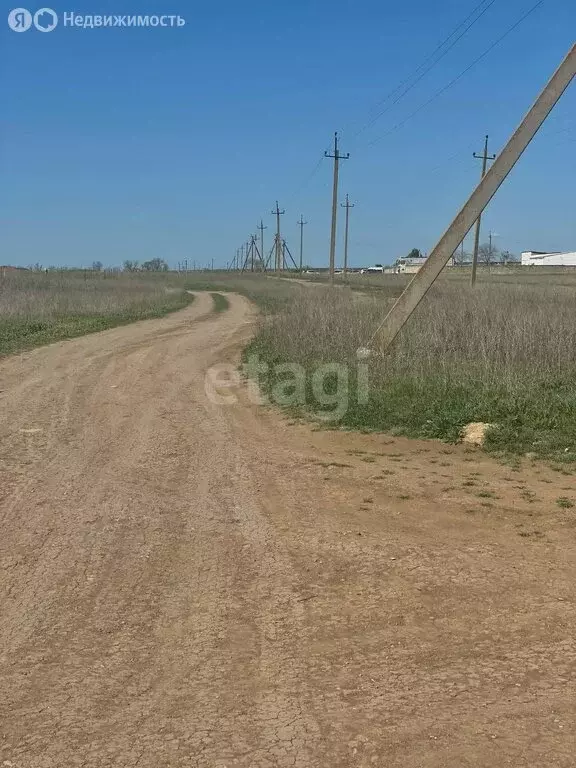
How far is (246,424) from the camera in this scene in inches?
327

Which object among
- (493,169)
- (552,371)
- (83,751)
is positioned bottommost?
(83,751)

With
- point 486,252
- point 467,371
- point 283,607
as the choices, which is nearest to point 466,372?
point 467,371

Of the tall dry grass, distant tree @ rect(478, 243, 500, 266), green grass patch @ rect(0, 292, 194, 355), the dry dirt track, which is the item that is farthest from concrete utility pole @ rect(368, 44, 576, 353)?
distant tree @ rect(478, 243, 500, 266)

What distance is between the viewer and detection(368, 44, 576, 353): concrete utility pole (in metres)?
9.83

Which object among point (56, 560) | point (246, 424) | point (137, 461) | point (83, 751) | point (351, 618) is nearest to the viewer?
point (83, 751)

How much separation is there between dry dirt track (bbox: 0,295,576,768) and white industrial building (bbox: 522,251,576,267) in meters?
108

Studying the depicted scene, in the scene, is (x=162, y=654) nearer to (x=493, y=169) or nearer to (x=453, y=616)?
(x=453, y=616)

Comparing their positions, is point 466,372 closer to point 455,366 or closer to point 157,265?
point 455,366

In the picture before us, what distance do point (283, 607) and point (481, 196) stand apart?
821cm

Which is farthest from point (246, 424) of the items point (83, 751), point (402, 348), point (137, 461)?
point (83, 751)

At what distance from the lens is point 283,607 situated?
12.4 feet

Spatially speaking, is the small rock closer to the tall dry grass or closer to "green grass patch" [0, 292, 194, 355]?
the tall dry grass

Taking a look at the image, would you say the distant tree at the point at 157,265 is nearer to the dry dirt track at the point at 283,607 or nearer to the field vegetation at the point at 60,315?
the field vegetation at the point at 60,315

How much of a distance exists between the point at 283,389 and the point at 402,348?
2.15m
